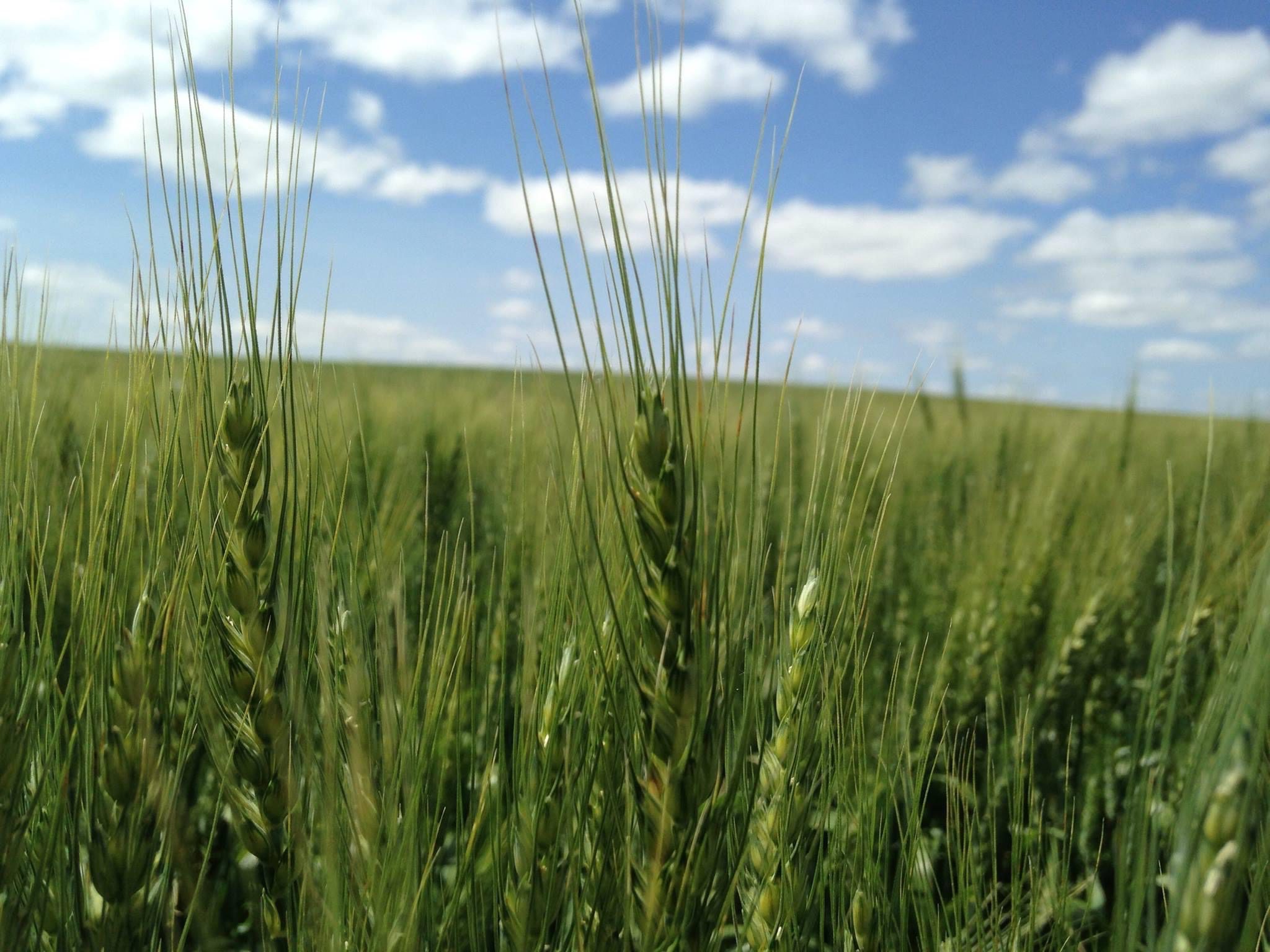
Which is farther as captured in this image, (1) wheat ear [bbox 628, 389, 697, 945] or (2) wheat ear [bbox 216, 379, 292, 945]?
(2) wheat ear [bbox 216, 379, 292, 945]

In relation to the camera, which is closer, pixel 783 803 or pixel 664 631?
pixel 664 631

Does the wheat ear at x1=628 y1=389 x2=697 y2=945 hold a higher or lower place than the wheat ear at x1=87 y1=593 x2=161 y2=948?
higher

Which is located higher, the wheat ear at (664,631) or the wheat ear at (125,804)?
the wheat ear at (664,631)

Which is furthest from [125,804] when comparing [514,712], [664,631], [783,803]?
[783,803]

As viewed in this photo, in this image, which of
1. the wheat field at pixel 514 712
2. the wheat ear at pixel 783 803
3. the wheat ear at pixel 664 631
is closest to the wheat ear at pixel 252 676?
the wheat field at pixel 514 712

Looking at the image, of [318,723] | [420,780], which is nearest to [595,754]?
[420,780]

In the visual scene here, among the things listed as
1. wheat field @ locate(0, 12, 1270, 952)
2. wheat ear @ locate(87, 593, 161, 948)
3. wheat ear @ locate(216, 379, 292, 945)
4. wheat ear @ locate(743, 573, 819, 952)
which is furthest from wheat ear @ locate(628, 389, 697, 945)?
wheat ear @ locate(87, 593, 161, 948)

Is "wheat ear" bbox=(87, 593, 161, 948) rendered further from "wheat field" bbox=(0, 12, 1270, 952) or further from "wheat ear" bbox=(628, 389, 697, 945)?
"wheat ear" bbox=(628, 389, 697, 945)

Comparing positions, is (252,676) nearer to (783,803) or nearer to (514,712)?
(514,712)

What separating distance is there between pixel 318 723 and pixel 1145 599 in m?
3.41

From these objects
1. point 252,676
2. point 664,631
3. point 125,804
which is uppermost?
point 664,631

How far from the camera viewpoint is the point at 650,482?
83cm

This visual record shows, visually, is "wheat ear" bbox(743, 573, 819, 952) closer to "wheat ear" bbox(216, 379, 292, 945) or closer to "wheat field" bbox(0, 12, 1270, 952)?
"wheat field" bbox(0, 12, 1270, 952)

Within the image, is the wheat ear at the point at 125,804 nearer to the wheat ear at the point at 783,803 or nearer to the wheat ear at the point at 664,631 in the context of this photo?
the wheat ear at the point at 664,631
